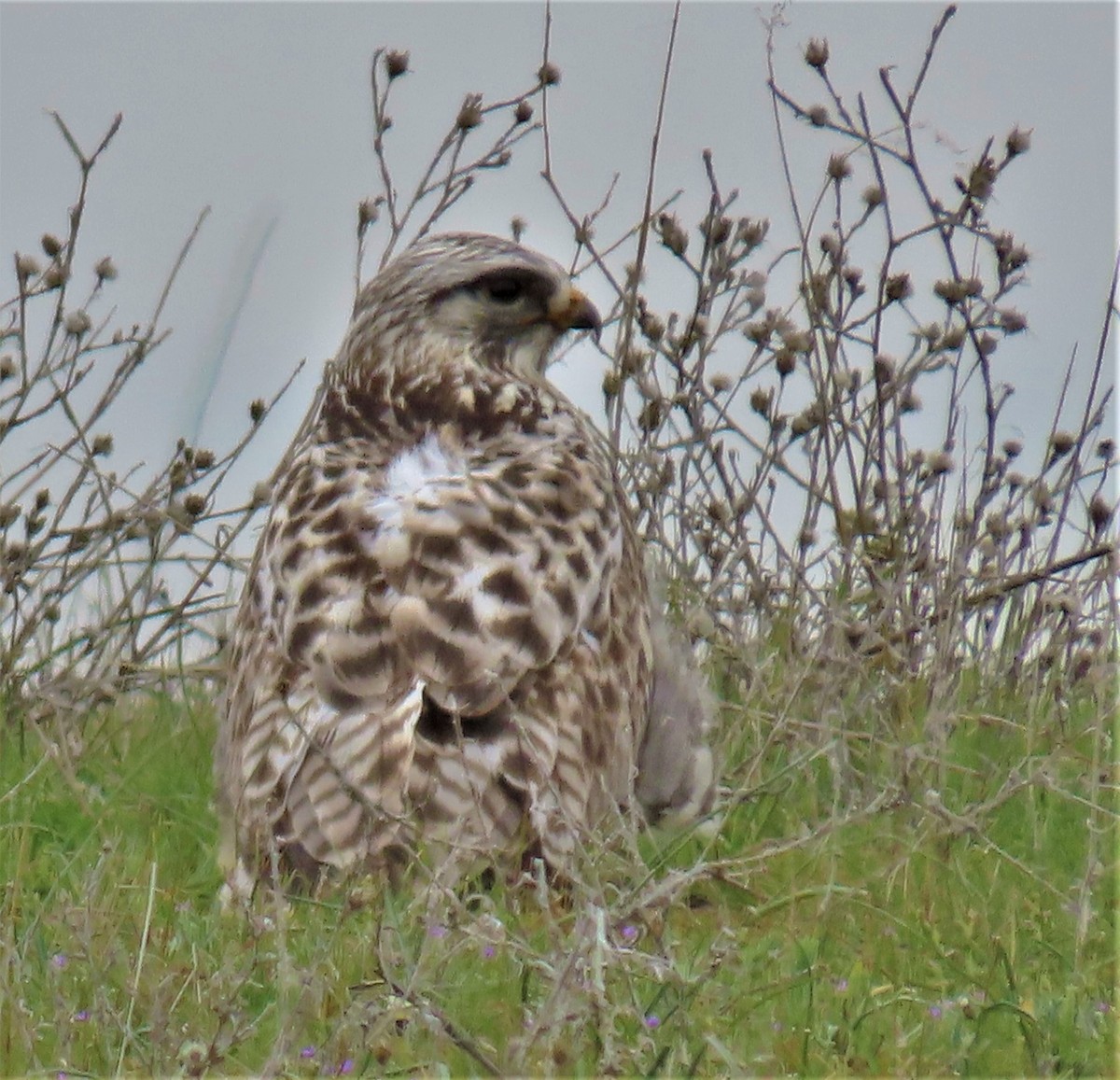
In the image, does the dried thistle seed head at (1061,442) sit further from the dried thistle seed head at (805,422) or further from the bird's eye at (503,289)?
the bird's eye at (503,289)

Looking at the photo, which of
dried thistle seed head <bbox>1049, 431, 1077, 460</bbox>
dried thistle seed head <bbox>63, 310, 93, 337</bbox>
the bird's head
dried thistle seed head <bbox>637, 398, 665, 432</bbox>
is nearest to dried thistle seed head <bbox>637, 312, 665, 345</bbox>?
dried thistle seed head <bbox>637, 398, 665, 432</bbox>

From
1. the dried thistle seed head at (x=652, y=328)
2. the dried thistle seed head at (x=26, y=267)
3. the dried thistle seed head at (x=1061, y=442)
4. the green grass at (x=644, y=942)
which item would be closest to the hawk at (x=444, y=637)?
the green grass at (x=644, y=942)

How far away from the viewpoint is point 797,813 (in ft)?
16.7

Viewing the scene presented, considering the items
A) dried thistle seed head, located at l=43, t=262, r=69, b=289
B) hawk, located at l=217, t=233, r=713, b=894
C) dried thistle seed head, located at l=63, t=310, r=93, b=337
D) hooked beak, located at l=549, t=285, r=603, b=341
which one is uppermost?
dried thistle seed head, located at l=43, t=262, r=69, b=289

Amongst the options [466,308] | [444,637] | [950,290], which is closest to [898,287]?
[950,290]

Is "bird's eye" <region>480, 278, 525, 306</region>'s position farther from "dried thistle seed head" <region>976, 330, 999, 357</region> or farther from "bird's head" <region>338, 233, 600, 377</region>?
"dried thistle seed head" <region>976, 330, 999, 357</region>

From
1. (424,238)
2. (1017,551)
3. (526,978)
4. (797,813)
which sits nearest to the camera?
(526,978)

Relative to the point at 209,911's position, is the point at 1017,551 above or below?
above

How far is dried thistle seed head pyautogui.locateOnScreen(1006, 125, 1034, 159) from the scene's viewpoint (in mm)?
6305

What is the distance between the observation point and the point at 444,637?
4.54 meters

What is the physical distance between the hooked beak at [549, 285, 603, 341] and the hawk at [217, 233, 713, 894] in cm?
11

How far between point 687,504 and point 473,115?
1.36 m

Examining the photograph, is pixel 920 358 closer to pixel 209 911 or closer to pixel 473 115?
pixel 473 115

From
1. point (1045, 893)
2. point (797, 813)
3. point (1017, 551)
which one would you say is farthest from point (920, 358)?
point (1045, 893)
